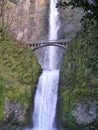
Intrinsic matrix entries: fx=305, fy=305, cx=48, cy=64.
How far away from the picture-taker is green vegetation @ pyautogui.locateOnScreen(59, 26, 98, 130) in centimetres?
2273

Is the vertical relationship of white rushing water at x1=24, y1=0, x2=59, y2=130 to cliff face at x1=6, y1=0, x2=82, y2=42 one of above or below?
below

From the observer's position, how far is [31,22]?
49.0 m

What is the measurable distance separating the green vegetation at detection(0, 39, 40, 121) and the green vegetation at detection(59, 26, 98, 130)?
9.99 feet

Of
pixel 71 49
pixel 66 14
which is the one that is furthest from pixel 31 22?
pixel 71 49

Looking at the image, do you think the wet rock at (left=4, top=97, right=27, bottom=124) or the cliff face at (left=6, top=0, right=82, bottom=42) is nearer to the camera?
the wet rock at (left=4, top=97, right=27, bottom=124)

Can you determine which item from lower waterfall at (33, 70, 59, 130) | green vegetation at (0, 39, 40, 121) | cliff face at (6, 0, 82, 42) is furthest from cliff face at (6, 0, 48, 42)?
lower waterfall at (33, 70, 59, 130)

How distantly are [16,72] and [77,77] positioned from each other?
247 inches

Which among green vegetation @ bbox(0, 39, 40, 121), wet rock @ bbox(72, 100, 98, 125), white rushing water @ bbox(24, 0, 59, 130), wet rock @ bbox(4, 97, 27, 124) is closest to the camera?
wet rock @ bbox(72, 100, 98, 125)

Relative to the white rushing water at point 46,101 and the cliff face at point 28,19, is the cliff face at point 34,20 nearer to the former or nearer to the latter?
the cliff face at point 28,19

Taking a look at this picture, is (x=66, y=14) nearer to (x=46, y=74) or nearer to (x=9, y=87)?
(x=46, y=74)

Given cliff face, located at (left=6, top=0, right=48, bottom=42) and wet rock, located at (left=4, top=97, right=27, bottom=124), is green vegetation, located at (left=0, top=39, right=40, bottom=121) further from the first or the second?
cliff face, located at (left=6, top=0, right=48, bottom=42)

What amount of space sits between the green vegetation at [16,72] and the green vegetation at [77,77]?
3045 mm

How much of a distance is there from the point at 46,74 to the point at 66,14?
19468 millimetres

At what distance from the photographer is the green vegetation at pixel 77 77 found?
22.7 metres
